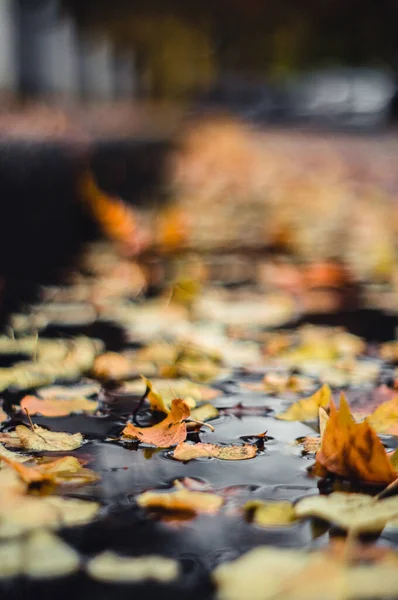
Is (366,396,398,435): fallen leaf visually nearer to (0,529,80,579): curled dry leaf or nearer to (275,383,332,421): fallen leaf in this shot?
(275,383,332,421): fallen leaf

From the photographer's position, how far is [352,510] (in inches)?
40.1

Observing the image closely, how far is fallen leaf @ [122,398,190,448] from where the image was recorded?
4.07ft

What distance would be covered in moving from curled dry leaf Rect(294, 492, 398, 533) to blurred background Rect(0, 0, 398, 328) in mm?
1375

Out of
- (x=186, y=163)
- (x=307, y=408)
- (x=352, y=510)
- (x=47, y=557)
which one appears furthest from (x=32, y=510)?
(x=186, y=163)

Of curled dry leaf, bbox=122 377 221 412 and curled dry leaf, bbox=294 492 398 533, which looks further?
curled dry leaf, bbox=122 377 221 412

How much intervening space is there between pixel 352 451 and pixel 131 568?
340 mm

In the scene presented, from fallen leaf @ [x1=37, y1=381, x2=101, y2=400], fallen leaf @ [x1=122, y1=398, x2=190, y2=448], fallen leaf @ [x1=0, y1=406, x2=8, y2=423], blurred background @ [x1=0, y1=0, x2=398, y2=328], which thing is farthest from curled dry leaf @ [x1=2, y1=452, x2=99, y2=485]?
blurred background @ [x1=0, y1=0, x2=398, y2=328]

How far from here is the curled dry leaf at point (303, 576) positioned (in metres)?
0.83

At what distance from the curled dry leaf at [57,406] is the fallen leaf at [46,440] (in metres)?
0.12

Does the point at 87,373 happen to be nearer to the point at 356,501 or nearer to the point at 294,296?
the point at 356,501

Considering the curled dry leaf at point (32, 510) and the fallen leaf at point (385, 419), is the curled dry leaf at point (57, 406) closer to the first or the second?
the curled dry leaf at point (32, 510)

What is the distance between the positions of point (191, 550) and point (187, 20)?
13494 mm

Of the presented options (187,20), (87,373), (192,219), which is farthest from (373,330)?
(187,20)

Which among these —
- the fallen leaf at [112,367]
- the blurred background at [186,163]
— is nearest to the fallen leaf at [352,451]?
the fallen leaf at [112,367]
